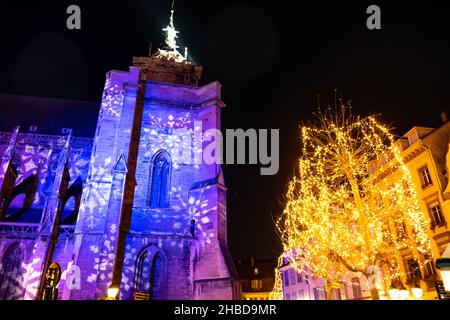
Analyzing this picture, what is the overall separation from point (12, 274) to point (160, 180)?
817 centimetres

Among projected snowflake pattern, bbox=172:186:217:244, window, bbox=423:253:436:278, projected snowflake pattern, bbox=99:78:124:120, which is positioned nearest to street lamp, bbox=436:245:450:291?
projected snowflake pattern, bbox=172:186:217:244

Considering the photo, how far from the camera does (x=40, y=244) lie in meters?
15.2

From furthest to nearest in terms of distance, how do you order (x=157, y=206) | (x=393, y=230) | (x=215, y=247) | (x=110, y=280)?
(x=393, y=230) < (x=157, y=206) < (x=215, y=247) < (x=110, y=280)

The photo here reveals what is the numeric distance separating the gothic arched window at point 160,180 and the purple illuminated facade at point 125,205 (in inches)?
2.1

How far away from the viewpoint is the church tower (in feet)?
46.1

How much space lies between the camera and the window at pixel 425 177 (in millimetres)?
19828

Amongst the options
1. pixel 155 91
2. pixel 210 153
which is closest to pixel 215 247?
pixel 210 153

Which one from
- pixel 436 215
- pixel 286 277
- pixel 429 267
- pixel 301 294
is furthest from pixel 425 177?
pixel 286 277

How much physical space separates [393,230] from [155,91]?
18.0 meters

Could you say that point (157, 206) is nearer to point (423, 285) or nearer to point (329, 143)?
point (329, 143)

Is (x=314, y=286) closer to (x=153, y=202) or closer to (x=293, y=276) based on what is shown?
(x=293, y=276)

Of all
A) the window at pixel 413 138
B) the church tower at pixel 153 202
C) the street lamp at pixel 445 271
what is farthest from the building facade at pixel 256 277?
the street lamp at pixel 445 271

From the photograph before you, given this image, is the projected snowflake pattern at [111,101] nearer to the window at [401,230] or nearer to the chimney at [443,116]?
the window at [401,230]

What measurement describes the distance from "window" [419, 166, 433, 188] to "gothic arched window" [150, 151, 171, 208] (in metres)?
15.4
